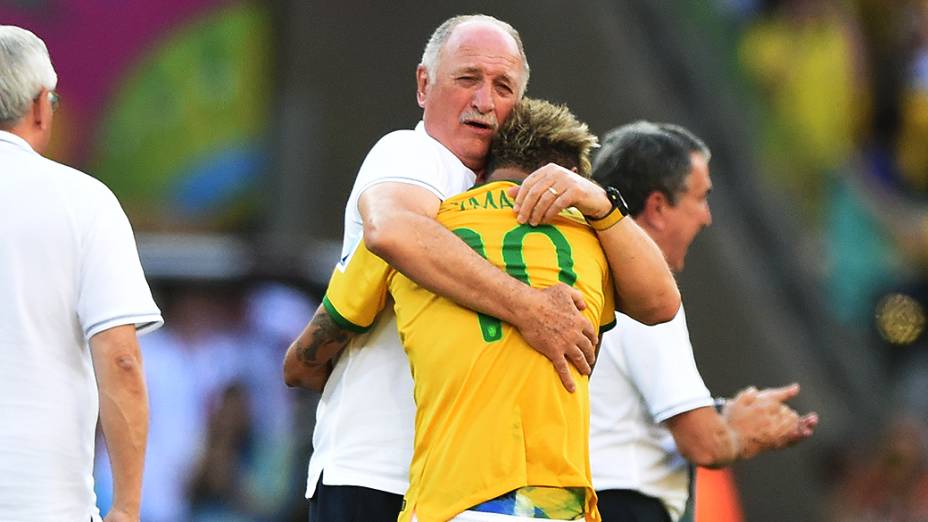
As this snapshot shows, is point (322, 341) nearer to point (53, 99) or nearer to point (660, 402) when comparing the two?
point (53, 99)

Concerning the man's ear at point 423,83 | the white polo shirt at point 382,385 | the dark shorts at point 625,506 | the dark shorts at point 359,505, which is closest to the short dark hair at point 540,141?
the white polo shirt at point 382,385

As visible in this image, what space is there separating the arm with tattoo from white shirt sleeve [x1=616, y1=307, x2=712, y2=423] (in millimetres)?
→ 1114

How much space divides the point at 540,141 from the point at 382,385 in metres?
0.78

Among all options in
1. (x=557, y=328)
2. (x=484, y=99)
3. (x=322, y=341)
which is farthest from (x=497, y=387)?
(x=484, y=99)

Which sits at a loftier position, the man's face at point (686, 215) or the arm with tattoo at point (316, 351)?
the man's face at point (686, 215)

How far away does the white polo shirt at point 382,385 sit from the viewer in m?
4.67

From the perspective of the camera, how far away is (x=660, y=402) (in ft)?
18.2

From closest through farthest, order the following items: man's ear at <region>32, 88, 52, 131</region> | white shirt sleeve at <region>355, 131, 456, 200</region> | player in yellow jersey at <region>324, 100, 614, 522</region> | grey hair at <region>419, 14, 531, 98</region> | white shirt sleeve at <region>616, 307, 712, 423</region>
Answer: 1. player in yellow jersey at <region>324, 100, 614, 522</region>
2. white shirt sleeve at <region>355, 131, 456, 200</region>
3. man's ear at <region>32, 88, 52, 131</region>
4. grey hair at <region>419, 14, 531, 98</region>
5. white shirt sleeve at <region>616, 307, 712, 423</region>

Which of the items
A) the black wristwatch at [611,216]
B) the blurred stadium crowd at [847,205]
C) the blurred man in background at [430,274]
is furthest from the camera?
the blurred stadium crowd at [847,205]

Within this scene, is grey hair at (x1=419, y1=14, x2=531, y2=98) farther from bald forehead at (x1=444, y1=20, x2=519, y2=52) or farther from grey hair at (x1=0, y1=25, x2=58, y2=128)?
grey hair at (x1=0, y1=25, x2=58, y2=128)

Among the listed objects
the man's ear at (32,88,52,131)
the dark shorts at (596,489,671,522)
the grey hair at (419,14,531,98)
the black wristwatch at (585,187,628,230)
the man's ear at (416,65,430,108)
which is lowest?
the dark shorts at (596,489,671,522)

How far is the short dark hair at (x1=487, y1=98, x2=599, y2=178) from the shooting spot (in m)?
4.63

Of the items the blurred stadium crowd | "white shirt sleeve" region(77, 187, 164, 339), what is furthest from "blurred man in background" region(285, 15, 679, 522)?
the blurred stadium crowd

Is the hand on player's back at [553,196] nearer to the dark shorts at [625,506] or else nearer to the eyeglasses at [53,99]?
the eyeglasses at [53,99]
